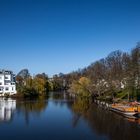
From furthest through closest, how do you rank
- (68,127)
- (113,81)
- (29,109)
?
(113,81) < (29,109) < (68,127)

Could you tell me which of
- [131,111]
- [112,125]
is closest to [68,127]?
[112,125]

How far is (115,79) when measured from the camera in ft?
221

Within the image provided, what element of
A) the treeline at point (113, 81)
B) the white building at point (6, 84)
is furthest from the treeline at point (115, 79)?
the white building at point (6, 84)

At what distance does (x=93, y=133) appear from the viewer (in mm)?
32188

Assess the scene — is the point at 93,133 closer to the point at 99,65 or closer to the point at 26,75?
the point at 99,65

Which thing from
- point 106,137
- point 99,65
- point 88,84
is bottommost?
point 106,137

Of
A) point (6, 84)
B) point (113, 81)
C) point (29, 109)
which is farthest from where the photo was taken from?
point (6, 84)

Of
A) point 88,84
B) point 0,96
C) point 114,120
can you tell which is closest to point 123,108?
point 114,120

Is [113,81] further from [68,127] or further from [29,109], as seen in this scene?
[68,127]

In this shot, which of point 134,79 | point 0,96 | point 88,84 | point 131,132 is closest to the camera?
point 131,132

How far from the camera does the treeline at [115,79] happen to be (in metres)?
56.2

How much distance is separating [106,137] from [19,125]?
12.3m

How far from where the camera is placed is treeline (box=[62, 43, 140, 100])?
56.2 meters

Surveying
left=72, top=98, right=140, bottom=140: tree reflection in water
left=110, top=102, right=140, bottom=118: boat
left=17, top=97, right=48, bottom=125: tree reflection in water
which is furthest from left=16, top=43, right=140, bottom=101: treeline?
left=17, top=97, right=48, bottom=125: tree reflection in water
